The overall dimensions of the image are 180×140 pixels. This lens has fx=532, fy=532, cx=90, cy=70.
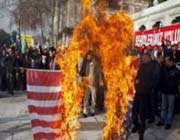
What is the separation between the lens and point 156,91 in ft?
43.7

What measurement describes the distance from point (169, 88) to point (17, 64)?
31.8ft

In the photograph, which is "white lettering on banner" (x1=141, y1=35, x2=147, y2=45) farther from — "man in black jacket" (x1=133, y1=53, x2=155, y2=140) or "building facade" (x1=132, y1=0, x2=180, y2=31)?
"man in black jacket" (x1=133, y1=53, x2=155, y2=140)

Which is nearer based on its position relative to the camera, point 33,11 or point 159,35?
point 159,35

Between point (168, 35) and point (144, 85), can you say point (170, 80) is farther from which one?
point (168, 35)

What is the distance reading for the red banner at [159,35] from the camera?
1767cm

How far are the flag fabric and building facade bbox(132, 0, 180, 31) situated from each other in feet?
62.0

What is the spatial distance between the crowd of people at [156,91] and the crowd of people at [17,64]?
6.48 m

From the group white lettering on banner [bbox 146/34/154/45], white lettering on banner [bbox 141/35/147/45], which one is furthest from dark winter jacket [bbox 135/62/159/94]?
Answer: white lettering on banner [bbox 141/35/147/45]

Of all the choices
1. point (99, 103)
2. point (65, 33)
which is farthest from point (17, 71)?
point (65, 33)

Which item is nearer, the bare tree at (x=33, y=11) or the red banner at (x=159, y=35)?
the red banner at (x=159, y=35)

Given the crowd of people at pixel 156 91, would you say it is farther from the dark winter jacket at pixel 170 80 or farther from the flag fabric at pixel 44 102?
the flag fabric at pixel 44 102

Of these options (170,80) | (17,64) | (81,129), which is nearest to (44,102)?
(81,129)

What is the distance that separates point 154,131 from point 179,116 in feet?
5.99

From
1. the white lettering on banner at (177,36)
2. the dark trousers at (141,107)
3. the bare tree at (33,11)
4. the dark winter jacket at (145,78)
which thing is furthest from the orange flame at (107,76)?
the bare tree at (33,11)
